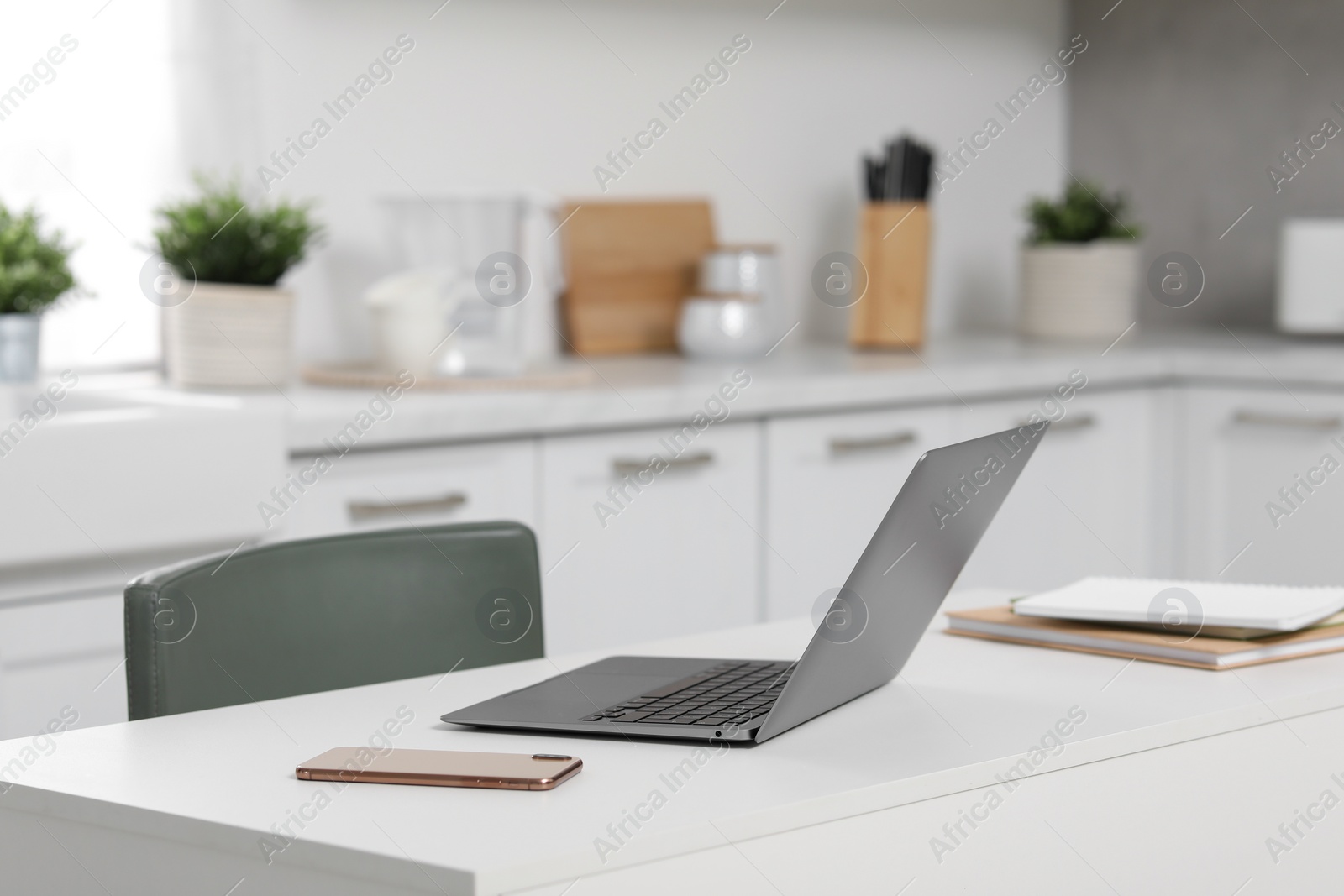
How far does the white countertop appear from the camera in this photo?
2.07m

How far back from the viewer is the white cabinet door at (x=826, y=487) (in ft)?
8.01

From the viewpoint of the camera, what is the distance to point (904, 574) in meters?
0.94

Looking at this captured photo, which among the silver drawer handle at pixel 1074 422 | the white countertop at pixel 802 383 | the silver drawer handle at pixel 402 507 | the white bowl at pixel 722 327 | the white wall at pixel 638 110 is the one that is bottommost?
the silver drawer handle at pixel 402 507

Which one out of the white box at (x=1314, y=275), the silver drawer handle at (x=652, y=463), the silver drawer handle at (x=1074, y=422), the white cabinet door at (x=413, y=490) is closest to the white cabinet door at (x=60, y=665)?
the white cabinet door at (x=413, y=490)

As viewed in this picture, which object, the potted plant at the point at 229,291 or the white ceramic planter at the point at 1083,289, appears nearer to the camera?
the potted plant at the point at 229,291

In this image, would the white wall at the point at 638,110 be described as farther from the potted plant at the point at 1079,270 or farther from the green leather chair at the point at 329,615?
the green leather chair at the point at 329,615

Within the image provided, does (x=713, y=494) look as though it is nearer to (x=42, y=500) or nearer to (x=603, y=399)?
(x=603, y=399)

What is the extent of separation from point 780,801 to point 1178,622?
50cm

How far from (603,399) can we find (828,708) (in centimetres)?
127

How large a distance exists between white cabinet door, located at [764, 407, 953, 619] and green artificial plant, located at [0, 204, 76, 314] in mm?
1076

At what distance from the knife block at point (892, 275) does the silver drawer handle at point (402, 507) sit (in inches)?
46.5

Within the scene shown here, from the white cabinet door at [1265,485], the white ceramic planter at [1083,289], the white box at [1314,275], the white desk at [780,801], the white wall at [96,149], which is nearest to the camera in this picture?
the white desk at [780,801]

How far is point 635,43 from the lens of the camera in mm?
3008

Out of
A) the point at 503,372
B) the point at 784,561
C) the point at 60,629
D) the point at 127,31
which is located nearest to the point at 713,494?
the point at 784,561
